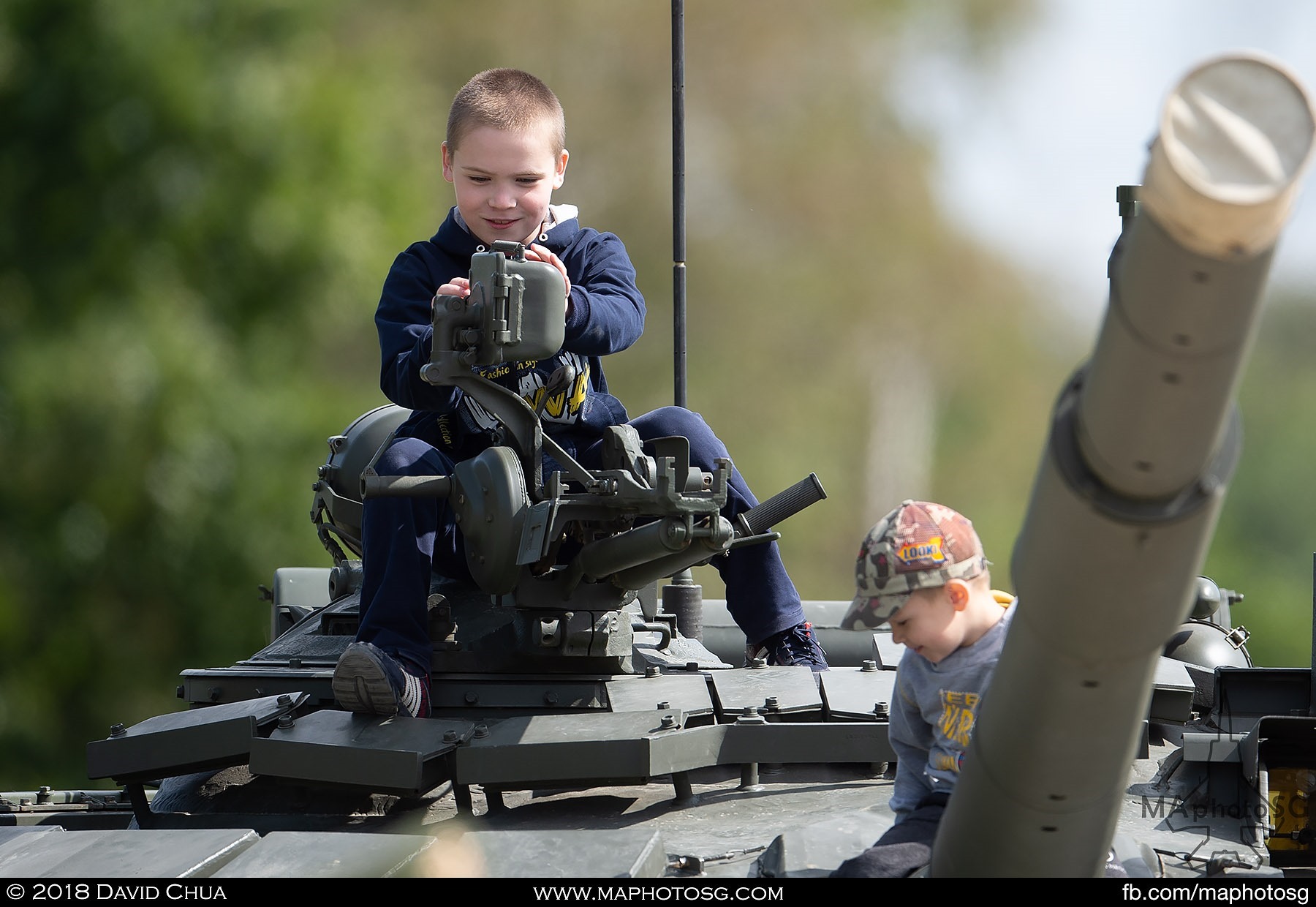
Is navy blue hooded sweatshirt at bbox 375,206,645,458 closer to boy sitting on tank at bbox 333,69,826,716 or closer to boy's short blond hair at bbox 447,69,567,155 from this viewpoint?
boy sitting on tank at bbox 333,69,826,716

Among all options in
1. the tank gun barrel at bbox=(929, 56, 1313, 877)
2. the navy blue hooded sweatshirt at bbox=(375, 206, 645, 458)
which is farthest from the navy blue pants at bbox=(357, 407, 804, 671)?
the tank gun barrel at bbox=(929, 56, 1313, 877)

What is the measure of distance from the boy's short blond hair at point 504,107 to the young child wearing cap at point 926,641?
195 cm

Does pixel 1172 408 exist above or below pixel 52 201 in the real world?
below

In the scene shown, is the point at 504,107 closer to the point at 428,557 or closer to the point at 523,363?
the point at 523,363

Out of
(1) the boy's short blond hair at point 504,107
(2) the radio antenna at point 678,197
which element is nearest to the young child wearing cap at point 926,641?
(1) the boy's short blond hair at point 504,107

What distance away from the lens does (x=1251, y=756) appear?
12.3ft

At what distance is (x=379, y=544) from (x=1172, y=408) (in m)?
2.73

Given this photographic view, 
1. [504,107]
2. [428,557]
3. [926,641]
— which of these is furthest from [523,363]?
[926,641]

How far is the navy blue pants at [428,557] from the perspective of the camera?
426cm

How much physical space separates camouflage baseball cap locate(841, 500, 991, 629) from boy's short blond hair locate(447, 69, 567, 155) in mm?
1991

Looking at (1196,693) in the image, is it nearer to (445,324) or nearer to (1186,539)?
(445,324)

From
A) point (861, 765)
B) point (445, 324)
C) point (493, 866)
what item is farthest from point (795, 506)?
point (493, 866)

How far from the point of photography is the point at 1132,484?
2.18 metres

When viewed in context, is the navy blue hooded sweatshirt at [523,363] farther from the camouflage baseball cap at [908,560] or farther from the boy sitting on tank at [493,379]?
the camouflage baseball cap at [908,560]
